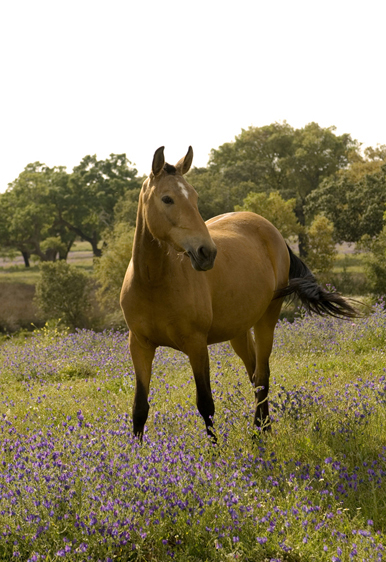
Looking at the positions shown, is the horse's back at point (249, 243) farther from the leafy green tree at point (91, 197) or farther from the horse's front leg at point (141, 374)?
the leafy green tree at point (91, 197)

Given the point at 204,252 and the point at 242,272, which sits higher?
the point at 204,252

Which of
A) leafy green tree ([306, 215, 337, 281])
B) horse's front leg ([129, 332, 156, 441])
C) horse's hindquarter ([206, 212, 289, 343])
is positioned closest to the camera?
horse's front leg ([129, 332, 156, 441])

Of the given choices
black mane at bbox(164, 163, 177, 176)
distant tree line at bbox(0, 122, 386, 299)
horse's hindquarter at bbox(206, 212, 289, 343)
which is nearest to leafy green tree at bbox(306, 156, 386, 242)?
distant tree line at bbox(0, 122, 386, 299)

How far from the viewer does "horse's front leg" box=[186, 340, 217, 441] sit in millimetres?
4527

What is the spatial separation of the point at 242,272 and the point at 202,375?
1236mm

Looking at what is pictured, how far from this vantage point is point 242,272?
533 cm

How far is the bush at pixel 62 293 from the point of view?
1425 inches

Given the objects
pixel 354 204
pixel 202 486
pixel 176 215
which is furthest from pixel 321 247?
pixel 202 486

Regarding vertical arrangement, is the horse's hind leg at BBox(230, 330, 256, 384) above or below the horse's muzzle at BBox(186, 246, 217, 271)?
below

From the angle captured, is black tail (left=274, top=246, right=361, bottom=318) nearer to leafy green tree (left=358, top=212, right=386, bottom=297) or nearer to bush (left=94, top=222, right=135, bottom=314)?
bush (left=94, top=222, right=135, bottom=314)

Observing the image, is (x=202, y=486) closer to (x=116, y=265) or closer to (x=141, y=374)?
(x=141, y=374)

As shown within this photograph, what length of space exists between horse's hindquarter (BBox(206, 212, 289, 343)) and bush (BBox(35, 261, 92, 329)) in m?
30.9

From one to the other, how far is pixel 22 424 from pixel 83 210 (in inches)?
1998

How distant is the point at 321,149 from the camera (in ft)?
206
